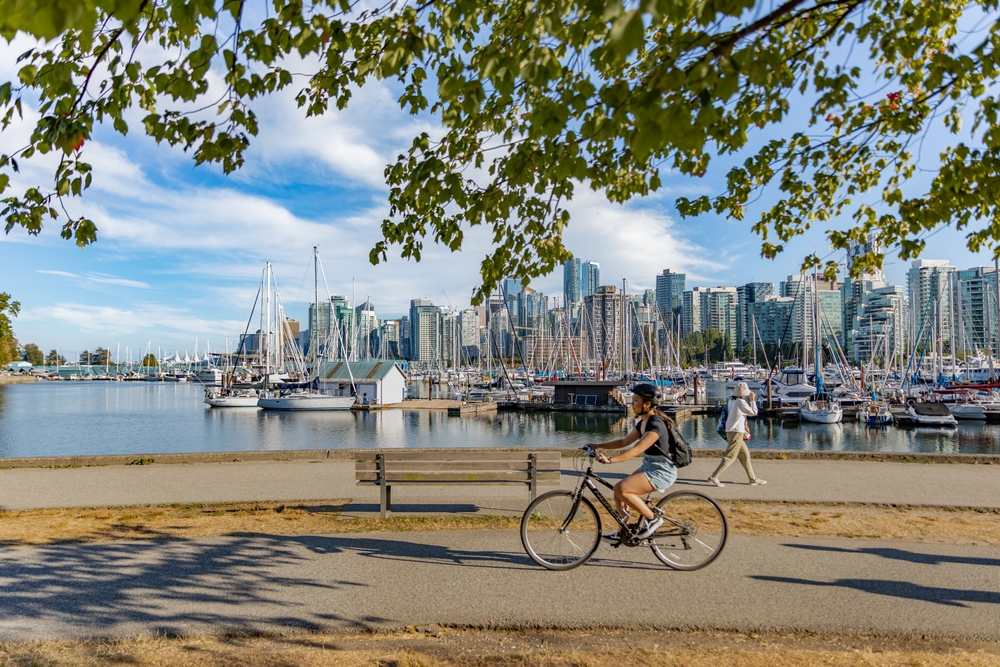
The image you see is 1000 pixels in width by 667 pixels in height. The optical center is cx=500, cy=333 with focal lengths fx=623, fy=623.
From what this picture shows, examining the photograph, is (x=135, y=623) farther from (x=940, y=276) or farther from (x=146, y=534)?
(x=940, y=276)

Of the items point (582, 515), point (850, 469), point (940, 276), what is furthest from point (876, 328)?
point (582, 515)

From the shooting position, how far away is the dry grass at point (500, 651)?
13.7ft

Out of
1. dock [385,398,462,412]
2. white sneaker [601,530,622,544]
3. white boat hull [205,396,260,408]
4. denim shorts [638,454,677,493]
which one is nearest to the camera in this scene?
denim shorts [638,454,677,493]

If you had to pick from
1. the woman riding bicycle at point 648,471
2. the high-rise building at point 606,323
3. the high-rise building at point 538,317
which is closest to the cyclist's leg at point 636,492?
the woman riding bicycle at point 648,471

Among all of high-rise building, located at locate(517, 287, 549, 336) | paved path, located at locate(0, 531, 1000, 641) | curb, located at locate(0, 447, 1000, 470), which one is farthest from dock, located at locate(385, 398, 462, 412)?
paved path, located at locate(0, 531, 1000, 641)

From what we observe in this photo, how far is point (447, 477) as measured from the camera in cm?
789

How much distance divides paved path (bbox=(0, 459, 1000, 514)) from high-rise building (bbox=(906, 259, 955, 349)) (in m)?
52.1

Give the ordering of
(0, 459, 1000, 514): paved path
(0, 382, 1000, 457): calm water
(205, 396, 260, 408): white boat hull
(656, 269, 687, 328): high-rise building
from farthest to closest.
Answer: (656, 269, 687, 328): high-rise building → (205, 396, 260, 408): white boat hull → (0, 382, 1000, 457): calm water → (0, 459, 1000, 514): paved path

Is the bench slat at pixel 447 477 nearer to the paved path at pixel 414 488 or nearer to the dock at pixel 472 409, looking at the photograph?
the paved path at pixel 414 488

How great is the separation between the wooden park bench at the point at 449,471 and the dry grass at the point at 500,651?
3.17 meters

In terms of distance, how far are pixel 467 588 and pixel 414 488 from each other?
4.41 metres

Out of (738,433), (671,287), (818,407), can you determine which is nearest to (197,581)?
(738,433)

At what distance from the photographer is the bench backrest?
780 centimetres

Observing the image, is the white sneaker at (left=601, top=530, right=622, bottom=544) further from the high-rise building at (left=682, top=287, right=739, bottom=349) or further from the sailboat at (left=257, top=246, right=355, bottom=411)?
the high-rise building at (left=682, top=287, right=739, bottom=349)
